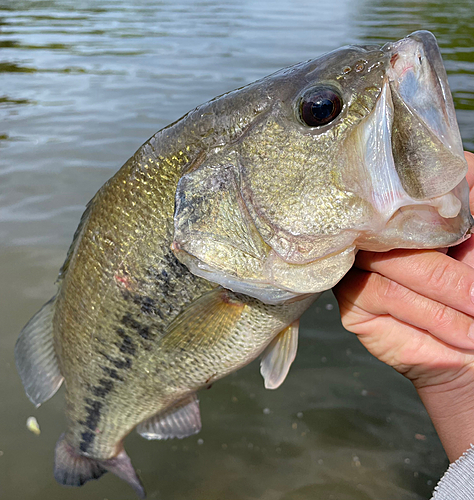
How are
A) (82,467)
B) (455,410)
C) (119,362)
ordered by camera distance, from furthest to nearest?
(82,467) < (119,362) < (455,410)

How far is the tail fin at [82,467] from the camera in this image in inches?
83.1

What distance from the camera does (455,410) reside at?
1.62 m

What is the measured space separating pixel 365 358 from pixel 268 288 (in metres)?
1.70

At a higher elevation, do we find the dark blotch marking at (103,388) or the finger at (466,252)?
the finger at (466,252)

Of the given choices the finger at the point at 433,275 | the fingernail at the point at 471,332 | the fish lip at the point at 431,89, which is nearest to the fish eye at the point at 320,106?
the fish lip at the point at 431,89

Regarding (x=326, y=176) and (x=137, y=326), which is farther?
(x=137, y=326)

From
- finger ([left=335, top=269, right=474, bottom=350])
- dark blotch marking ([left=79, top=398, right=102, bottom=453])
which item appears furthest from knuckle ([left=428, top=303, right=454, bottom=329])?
dark blotch marking ([left=79, top=398, right=102, bottom=453])

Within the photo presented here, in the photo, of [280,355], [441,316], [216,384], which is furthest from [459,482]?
[216,384]

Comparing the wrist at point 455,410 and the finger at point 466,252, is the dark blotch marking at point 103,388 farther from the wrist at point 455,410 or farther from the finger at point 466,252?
the finger at point 466,252

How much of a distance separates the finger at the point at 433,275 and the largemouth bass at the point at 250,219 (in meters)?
0.09

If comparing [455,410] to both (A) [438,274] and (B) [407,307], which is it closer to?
(B) [407,307]

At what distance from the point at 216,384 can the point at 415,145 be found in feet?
6.61

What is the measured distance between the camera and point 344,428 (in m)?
2.54

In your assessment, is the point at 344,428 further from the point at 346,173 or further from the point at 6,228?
the point at 6,228
